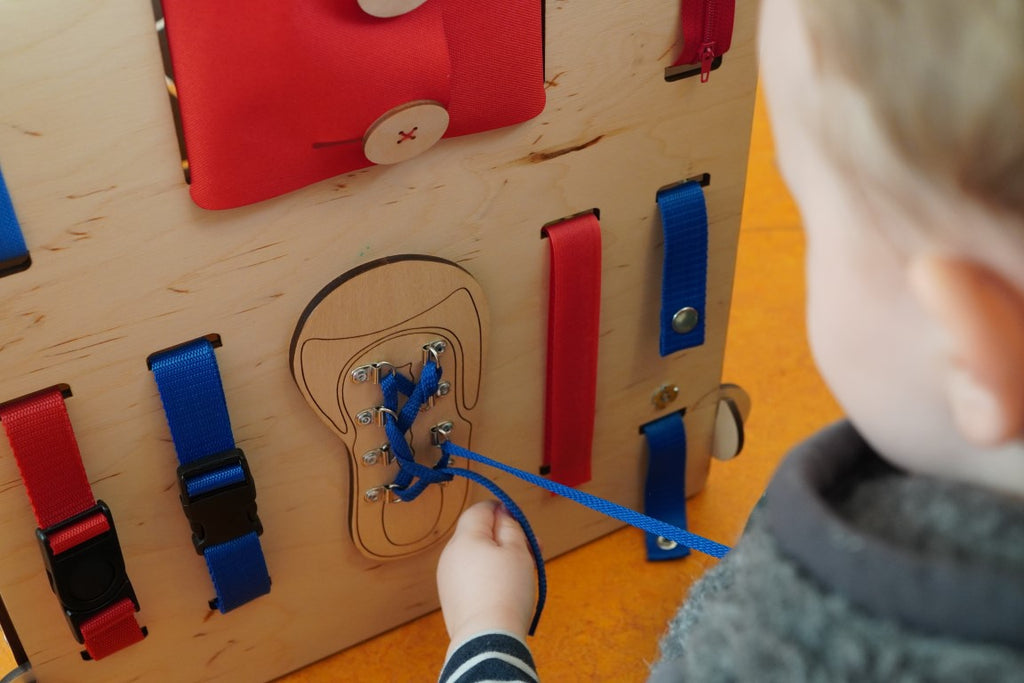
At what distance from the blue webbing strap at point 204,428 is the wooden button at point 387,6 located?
0.60ft

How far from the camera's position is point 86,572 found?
53 centimetres

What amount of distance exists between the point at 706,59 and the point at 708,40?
0.04ft

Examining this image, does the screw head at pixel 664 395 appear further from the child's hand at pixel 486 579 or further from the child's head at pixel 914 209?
the child's head at pixel 914 209

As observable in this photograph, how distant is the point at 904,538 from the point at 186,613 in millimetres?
446

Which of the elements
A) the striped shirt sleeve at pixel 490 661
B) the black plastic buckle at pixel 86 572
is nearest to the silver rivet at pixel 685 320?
the striped shirt sleeve at pixel 490 661

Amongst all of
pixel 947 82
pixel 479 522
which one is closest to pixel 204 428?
pixel 479 522

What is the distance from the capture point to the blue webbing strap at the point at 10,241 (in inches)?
17.1

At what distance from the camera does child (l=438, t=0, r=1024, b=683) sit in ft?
0.78

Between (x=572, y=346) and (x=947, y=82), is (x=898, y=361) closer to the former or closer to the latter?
(x=947, y=82)

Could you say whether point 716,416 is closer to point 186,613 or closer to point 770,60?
point 186,613

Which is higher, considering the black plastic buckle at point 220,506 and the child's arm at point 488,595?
the black plastic buckle at point 220,506

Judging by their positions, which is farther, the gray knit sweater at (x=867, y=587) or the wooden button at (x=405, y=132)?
the wooden button at (x=405, y=132)

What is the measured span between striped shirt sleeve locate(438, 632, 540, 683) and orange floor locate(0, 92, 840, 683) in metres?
0.20

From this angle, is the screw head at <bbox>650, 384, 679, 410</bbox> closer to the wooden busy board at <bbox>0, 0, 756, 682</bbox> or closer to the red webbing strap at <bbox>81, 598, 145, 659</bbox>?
the wooden busy board at <bbox>0, 0, 756, 682</bbox>
